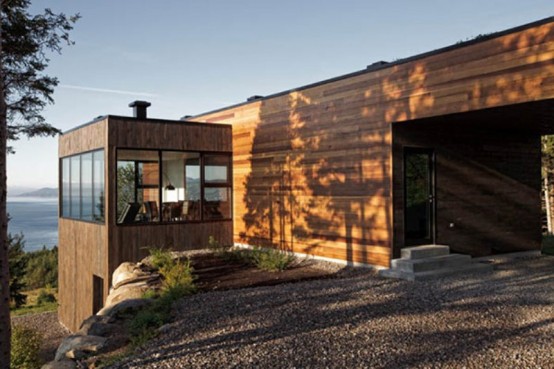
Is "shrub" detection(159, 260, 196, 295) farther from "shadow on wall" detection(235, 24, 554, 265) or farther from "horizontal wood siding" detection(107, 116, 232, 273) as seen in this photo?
"shadow on wall" detection(235, 24, 554, 265)

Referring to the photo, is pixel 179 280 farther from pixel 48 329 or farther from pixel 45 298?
pixel 45 298

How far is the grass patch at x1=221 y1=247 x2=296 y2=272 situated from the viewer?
342 inches

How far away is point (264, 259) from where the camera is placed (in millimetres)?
8922

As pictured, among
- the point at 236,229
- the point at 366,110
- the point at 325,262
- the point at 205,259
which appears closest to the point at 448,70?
the point at 366,110

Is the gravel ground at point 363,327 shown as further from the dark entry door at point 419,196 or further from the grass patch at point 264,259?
the dark entry door at point 419,196

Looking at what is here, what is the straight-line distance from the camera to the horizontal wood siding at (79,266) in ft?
33.5

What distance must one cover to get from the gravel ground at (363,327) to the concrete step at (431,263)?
643 millimetres

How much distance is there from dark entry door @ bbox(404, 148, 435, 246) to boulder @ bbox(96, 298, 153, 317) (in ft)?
16.0

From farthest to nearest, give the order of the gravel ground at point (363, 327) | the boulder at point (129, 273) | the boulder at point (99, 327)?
the boulder at point (129, 273)
the boulder at point (99, 327)
the gravel ground at point (363, 327)

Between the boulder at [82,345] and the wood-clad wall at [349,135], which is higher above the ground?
the wood-clad wall at [349,135]

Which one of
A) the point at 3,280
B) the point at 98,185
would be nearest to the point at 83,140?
the point at 98,185

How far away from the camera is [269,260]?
8.85 m

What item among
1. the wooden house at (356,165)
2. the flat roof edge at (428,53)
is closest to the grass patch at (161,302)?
the wooden house at (356,165)

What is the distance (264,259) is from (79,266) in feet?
18.0
